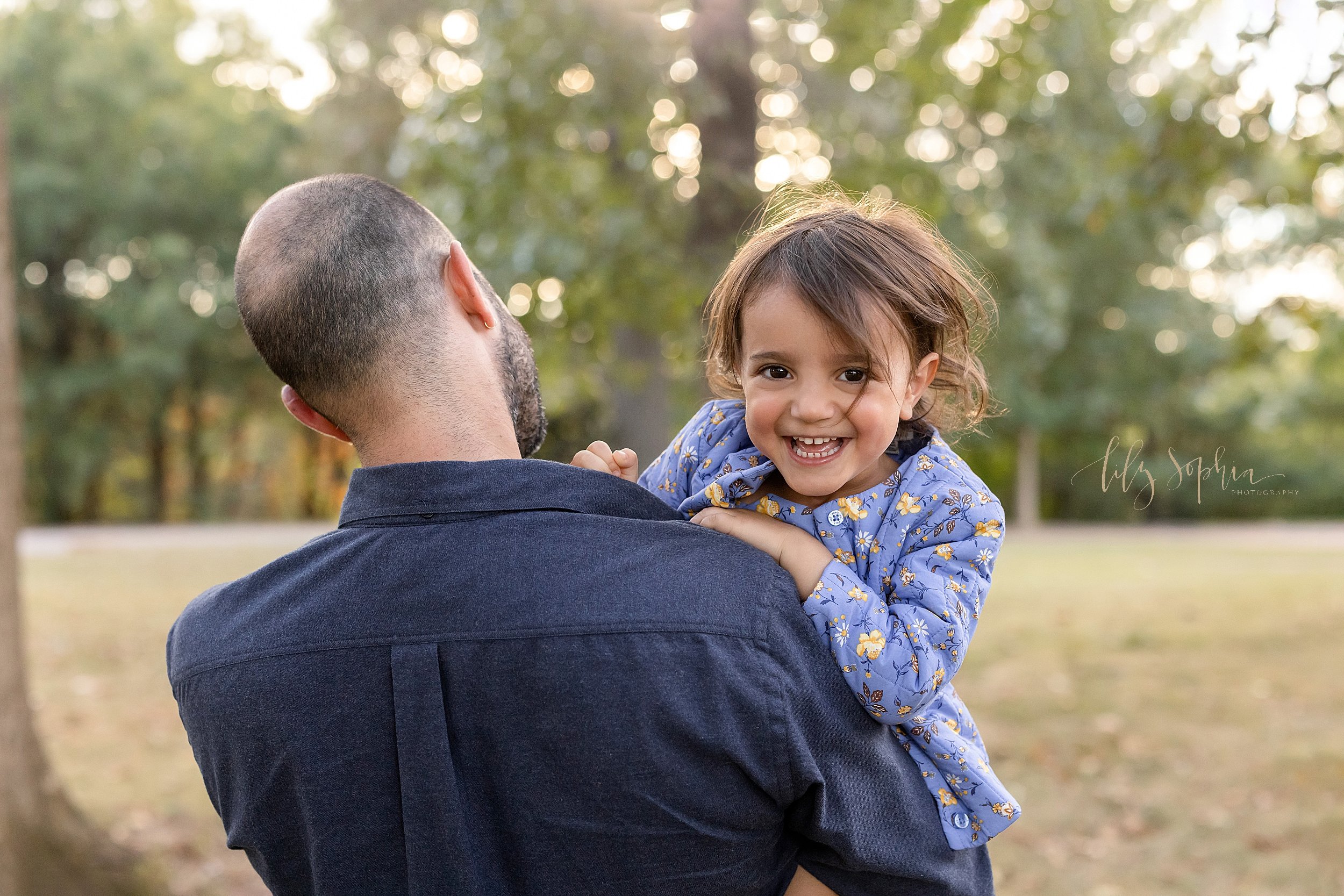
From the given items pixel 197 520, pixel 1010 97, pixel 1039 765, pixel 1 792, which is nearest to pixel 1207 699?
pixel 1039 765

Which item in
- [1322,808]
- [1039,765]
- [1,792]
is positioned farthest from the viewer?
[1039,765]

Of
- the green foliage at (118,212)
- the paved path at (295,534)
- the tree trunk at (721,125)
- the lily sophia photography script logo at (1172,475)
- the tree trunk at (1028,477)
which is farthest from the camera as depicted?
the green foliage at (118,212)

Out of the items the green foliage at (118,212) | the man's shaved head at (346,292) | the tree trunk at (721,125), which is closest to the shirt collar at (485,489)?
the man's shaved head at (346,292)

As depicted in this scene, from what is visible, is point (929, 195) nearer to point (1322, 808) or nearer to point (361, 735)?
point (1322, 808)

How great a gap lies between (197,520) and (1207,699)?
2038 cm

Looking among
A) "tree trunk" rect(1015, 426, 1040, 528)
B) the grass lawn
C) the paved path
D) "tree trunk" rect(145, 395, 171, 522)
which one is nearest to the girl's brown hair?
the paved path

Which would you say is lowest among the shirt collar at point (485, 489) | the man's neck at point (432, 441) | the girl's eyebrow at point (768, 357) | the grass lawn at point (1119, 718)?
the grass lawn at point (1119, 718)

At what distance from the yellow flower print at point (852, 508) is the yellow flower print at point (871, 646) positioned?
0.87 feet

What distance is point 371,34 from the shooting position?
7.25m

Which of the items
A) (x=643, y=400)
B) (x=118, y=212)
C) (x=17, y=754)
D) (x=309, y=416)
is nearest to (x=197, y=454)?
(x=118, y=212)

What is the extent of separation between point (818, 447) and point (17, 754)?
10.7 ft

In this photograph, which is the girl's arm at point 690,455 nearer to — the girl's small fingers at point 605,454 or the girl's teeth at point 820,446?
the girl's small fingers at point 605,454

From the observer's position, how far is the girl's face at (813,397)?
5.28 feet

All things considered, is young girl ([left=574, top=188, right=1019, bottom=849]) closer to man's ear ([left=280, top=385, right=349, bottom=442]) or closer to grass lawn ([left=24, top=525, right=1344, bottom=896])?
man's ear ([left=280, top=385, right=349, bottom=442])
